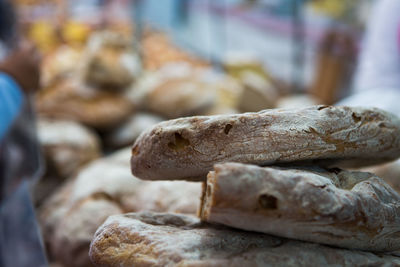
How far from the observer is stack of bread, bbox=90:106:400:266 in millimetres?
502

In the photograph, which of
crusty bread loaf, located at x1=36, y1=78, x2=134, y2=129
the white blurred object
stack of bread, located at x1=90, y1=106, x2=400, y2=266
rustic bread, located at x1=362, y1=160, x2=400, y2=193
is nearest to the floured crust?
stack of bread, located at x1=90, y1=106, x2=400, y2=266

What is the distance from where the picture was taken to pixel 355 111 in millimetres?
655

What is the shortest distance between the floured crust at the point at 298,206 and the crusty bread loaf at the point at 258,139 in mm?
61

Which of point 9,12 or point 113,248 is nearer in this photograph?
point 113,248

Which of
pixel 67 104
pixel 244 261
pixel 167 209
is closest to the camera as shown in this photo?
pixel 244 261

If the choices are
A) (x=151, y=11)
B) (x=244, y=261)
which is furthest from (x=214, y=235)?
(x=151, y=11)

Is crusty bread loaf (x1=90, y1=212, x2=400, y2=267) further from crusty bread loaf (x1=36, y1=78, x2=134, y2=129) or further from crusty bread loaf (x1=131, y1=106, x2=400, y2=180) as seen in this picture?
crusty bread loaf (x1=36, y1=78, x2=134, y2=129)

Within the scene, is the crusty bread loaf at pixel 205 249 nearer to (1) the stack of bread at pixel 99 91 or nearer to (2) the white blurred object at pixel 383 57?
(2) the white blurred object at pixel 383 57

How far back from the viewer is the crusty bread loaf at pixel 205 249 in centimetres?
55

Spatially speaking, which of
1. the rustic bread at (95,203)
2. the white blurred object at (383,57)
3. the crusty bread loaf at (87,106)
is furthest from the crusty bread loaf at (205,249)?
the crusty bread loaf at (87,106)

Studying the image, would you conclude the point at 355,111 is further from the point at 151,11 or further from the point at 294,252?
the point at 151,11

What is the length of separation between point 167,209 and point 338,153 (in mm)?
518

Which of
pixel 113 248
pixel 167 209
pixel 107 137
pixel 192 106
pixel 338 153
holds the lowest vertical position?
pixel 107 137

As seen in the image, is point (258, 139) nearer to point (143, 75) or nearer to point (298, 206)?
point (298, 206)
